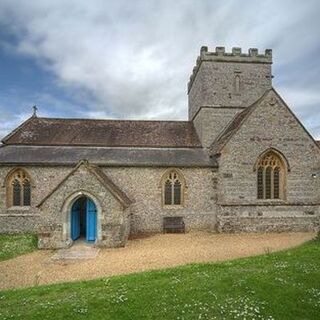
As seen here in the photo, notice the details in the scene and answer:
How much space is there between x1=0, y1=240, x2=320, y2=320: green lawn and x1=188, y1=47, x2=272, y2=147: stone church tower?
15.0m

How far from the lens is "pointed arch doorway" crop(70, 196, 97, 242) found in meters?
17.9

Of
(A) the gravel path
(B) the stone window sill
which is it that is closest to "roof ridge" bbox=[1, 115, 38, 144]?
(B) the stone window sill

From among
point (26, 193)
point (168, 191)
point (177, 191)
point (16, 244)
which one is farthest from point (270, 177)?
point (26, 193)

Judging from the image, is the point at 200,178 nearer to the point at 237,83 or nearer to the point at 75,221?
the point at 75,221

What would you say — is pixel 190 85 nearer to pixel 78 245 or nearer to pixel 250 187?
pixel 250 187

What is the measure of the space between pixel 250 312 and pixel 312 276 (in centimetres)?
377

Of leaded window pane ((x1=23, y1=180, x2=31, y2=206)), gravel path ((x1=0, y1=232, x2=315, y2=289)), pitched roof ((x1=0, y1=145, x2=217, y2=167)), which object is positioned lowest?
gravel path ((x1=0, y1=232, x2=315, y2=289))

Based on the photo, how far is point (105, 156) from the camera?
21859mm

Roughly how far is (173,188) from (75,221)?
6644 millimetres

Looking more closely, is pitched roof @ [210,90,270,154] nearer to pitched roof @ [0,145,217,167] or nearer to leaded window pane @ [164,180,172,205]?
pitched roof @ [0,145,217,167]

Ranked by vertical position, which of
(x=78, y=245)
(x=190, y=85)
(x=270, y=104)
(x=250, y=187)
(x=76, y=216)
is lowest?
(x=78, y=245)

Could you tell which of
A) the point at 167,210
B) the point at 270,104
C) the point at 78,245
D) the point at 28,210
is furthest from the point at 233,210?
the point at 28,210

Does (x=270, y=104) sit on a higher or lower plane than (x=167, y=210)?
higher

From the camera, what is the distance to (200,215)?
21.3 meters
